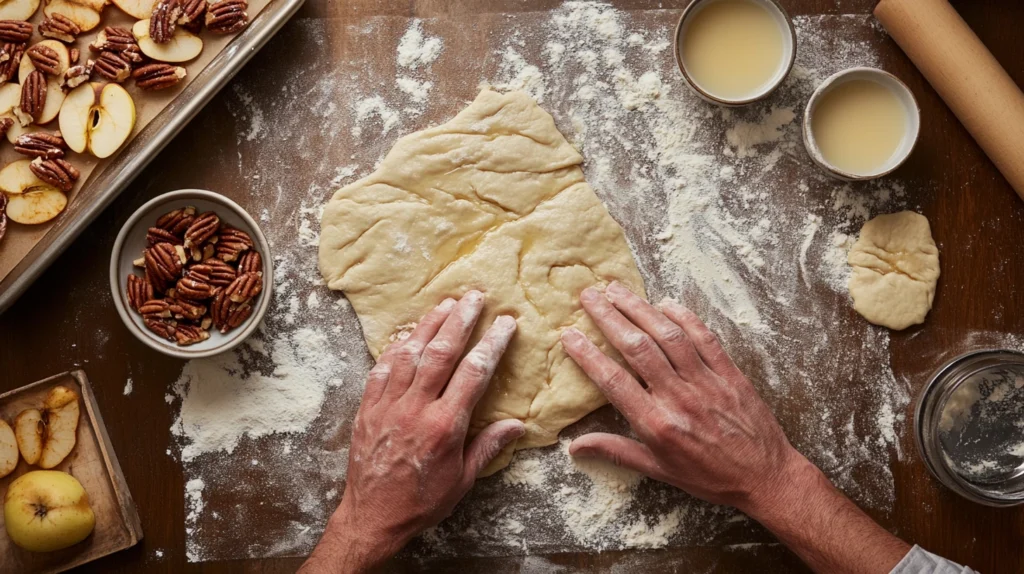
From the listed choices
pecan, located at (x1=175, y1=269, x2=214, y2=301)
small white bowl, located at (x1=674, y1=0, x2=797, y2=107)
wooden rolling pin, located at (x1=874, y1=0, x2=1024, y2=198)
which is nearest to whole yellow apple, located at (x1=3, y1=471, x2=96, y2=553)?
pecan, located at (x1=175, y1=269, x2=214, y2=301)

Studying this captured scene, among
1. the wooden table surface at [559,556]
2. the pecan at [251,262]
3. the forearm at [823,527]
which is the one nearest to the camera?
the forearm at [823,527]

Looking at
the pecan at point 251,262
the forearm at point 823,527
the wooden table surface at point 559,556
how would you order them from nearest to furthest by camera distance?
the forearm at point 823,527 < the pecan at point 251,262 < the wooden table surface at point 559,556

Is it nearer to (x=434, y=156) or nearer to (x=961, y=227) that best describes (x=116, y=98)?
(x=434, y=156)

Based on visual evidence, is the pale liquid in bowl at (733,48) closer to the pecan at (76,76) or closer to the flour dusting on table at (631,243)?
the flour dusting on table at (631,243)

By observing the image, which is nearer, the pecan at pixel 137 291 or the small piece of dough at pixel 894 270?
the pecan at pixel 137 291

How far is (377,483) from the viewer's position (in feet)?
4.91

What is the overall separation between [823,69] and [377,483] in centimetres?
143

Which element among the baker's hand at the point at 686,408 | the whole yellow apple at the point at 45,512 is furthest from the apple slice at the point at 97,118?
the baker's hand at the point at 686,408

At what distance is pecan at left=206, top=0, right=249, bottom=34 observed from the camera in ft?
5.14

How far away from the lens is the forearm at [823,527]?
1444mm

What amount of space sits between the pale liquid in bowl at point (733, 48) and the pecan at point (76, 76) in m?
1.37

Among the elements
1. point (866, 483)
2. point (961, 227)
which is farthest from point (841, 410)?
point (961, 227)

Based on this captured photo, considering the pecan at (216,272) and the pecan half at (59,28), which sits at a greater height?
the pecan half at (59,28)

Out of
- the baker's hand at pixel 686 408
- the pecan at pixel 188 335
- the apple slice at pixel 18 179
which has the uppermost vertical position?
the apple slice at pixel 18 179
